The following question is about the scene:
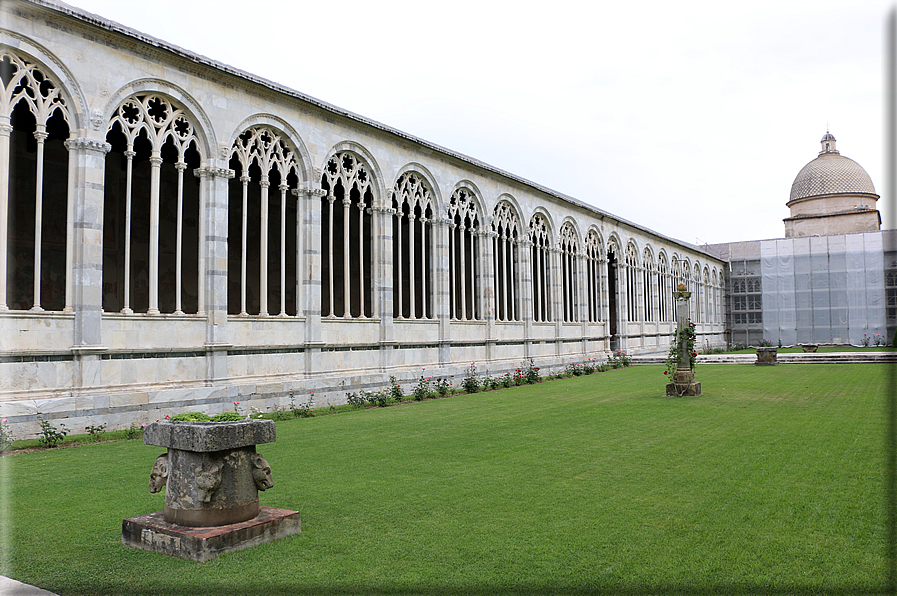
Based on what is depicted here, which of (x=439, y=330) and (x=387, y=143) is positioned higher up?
(x=387, y=143)

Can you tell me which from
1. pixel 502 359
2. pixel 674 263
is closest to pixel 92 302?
pixel 502 359

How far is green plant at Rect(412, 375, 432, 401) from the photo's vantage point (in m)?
19.1

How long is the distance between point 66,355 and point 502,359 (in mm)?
16817

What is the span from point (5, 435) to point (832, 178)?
63.3 m

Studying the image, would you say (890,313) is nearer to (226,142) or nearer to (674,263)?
(674,263)

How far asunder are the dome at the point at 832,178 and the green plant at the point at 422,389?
50.5m

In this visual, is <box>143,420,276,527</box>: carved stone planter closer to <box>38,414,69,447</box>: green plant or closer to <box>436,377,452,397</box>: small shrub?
<box>38,414,69,447</box>: green plant

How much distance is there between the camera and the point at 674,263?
47.0 metres

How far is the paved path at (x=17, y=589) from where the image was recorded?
14.6 feet

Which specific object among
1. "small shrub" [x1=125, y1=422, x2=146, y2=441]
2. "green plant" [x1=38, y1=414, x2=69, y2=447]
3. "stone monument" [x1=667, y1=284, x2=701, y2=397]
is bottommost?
"small shrub" [x1=125, y1=422, x2=146, y2=441]

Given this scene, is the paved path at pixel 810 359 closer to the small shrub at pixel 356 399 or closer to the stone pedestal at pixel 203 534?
the small shrub at pixel 356 399

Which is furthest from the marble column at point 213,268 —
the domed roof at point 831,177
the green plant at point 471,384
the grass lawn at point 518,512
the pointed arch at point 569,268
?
the domed roof at point 831,177

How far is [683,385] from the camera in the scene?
663 inches

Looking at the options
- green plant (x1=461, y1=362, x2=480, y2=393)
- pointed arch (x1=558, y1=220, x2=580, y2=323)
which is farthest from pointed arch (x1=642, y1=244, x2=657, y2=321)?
green plant (x1=461, y1=362, x2=480, y2=393)
